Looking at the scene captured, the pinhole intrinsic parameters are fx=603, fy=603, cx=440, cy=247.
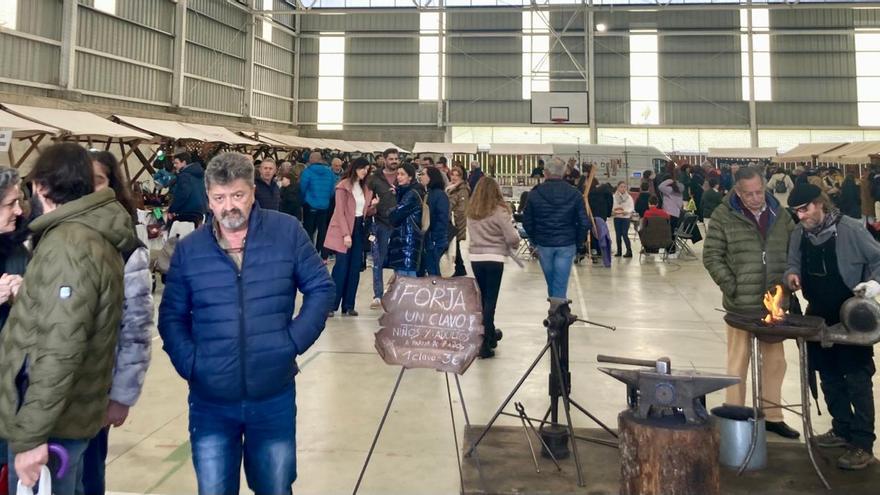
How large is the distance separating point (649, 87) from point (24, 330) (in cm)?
2748

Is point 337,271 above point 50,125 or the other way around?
the other way around

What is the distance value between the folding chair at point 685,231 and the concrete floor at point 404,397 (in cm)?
407

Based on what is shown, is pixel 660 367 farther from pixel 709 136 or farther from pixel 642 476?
pixel 709 136

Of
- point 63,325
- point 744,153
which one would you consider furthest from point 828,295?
point 744,153

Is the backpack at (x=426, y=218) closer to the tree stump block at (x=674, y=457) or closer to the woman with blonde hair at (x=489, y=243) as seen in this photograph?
the woman with blonde hair at (x=489, y=243)

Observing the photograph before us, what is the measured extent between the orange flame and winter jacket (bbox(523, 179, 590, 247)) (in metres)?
1.87

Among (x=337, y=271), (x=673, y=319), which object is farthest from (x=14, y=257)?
(x=673, y=319)

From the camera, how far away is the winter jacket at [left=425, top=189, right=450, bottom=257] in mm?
5777

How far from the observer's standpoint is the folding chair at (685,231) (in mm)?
10859

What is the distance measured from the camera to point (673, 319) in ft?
→ 20.4

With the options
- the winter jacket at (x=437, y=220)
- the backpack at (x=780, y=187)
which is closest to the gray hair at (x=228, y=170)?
the winter jacket at (x=437, y=220)

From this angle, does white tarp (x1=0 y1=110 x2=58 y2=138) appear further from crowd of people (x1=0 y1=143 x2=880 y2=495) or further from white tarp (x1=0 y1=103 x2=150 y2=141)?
crowd of people (x1=0 y1=143 x2=880 y2=495)

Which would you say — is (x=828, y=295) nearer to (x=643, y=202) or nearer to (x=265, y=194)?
(x=265, y=194)

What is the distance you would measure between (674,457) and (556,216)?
2.85 m
